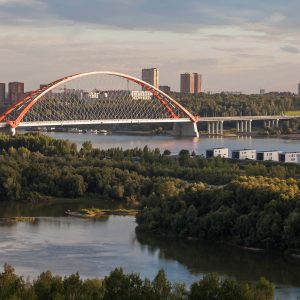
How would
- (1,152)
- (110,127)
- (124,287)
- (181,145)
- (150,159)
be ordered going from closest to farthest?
(124,287) < (150,159) < (1,152) < (181,145) < (110,127)

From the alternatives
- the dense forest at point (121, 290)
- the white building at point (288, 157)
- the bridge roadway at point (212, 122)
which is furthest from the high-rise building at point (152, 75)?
the dense forest at point (121, 290)

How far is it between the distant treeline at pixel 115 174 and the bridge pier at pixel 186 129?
50.6 feet

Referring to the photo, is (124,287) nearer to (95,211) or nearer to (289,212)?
(289,212)

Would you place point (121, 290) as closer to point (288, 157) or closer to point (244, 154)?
point (288, 157)

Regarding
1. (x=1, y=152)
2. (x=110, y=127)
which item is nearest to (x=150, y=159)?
(x=1, y=152)

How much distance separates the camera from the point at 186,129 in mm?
39031

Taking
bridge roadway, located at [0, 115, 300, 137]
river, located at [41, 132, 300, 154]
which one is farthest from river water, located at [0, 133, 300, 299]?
bridge roadway, located at [0, 115, 300, 137]

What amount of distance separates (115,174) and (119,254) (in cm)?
666

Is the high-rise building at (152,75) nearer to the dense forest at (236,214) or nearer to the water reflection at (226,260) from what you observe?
the dense forest at (236,214)

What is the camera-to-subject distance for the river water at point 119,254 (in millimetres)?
12047

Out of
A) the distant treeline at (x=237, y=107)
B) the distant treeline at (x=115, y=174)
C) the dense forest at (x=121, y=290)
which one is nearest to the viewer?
the dense forest at (x=121, y=290)

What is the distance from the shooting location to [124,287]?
9.15 m

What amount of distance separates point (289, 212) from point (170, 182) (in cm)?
432

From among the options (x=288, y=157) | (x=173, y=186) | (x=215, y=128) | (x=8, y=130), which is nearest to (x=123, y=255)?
(x=173, y=186)
